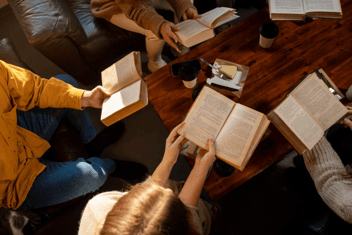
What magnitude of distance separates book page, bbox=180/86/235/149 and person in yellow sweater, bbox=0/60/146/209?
527 millimetres

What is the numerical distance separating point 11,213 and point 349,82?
2.13m

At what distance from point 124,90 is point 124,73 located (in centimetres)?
9

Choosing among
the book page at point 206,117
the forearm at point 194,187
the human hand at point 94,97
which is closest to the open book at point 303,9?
the book page at point 206,117

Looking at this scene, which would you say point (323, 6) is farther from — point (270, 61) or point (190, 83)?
point (190, 83)

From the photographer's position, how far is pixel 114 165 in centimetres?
175

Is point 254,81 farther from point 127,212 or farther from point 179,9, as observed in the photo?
point 127,212

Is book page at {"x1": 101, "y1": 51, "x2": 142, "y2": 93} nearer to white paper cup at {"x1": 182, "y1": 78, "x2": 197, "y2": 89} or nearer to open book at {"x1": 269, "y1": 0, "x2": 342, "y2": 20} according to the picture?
white paper cup at {"x1": 182, "y1": 78, "x2": 197, "y2": 89}

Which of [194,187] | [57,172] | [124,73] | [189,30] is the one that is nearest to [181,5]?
[189,30]

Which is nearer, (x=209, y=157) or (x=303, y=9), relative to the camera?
(x=209, y=157)

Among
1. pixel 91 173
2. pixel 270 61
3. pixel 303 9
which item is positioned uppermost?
pixel 303 9

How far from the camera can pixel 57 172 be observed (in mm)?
1347

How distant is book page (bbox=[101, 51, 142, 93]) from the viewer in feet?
3.81

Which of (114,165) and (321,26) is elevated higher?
(321,26)

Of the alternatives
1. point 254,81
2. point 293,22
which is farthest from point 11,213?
point 293,22
